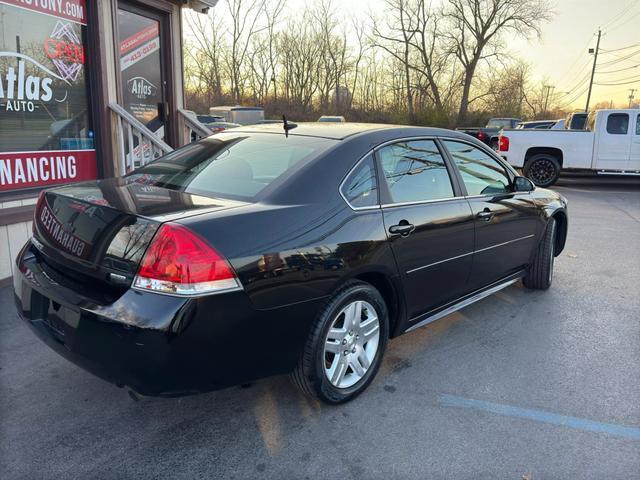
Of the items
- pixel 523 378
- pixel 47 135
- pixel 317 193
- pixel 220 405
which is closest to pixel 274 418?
pixel 220 405

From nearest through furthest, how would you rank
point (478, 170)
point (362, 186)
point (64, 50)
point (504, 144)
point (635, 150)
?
1. point (362, 186)
2. point (478, 170)
3. point (64, 50)
4. point (635, 150)
5. point (504, 144)

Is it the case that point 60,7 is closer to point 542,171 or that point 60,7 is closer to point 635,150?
point 542,171

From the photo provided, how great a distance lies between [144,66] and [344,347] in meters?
6.14

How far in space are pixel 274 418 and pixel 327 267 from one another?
905 millimetres

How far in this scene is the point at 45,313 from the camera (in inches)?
106

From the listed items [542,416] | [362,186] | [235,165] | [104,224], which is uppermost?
[235,165]

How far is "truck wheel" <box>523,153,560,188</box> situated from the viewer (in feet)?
46.3

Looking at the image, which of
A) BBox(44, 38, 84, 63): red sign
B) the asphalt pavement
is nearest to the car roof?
the asphalt pavement

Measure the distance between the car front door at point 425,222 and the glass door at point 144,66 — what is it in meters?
4.88

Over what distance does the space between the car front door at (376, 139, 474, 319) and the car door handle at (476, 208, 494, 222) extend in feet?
0.42

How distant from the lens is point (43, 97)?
5.75m

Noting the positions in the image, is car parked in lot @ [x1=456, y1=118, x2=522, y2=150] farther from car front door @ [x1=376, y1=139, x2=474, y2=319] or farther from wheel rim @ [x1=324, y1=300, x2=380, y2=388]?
wheel rim @ [x1=324, y1=300, x2=380, y2=388]

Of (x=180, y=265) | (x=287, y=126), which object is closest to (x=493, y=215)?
(x=287, y=126)

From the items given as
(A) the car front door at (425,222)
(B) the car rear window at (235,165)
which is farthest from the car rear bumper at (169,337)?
(A) the car front door at (425,222)
